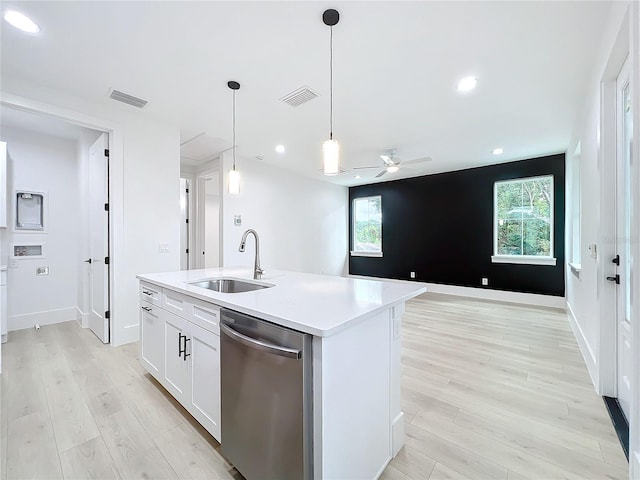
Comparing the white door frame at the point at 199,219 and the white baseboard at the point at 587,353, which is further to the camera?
the white door frame at the point at 199,219

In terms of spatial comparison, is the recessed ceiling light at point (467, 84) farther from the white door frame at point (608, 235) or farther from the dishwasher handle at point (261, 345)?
the dishwasher handle at point (261, 345)

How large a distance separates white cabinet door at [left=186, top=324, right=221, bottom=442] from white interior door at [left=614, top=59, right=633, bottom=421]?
2637mm

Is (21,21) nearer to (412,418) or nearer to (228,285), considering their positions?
(228,285)

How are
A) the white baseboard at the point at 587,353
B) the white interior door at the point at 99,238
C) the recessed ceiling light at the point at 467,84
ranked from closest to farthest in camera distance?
the white baseboard at the point at 587,353 → the recessed ceiling light at the point at 467,84 → the white interior door at the point at 99,238

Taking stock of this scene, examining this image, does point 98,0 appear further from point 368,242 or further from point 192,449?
point 368,242

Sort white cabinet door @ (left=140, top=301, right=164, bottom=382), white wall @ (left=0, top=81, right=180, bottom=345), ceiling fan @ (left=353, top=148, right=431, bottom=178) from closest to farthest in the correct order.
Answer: white cabinet door @ (left=140, top=301, right=164, bottom=382) → white wall @ (left=0, top=81, right=180, bottom=345) → ceiling fan @ (left=353, top=148, right=431, bottom=178)

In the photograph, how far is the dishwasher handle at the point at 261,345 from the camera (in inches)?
43.8

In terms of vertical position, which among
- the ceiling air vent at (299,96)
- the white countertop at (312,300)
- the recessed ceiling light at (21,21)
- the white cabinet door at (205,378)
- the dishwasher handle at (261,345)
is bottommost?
the white cabinet door at (205,378)

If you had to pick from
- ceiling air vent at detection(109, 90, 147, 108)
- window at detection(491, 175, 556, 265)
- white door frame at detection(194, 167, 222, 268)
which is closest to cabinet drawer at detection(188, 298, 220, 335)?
ceiling air vent at detection(109, 90, 147, 108)

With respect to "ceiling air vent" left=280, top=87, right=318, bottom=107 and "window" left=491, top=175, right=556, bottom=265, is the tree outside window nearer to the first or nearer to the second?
"window" left=491, top=175, right=556, bottom=265

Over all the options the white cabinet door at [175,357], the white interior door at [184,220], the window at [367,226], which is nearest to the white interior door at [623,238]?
the white cabinet door at [175,357]

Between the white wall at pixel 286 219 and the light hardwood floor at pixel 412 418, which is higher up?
the white wall at pixel 286 219

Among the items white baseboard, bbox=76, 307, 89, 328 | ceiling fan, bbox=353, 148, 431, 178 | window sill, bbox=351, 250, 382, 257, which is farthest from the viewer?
window sill, bbox=351, 250, 382, 257

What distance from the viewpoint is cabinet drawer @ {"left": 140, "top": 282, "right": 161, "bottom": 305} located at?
2.17m
